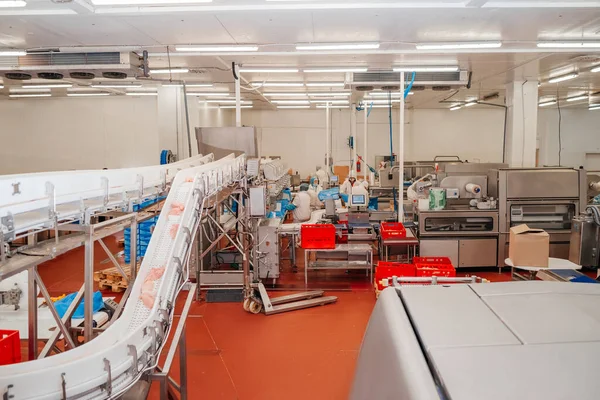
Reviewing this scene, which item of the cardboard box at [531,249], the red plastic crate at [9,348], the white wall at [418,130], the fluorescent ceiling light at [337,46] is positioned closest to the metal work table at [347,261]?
the cardboard box at [531,249]

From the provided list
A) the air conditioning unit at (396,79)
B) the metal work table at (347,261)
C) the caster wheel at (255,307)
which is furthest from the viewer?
the air conditioning unit at (396,79)

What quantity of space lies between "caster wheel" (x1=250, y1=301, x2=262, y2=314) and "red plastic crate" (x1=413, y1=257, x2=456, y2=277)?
7.37 ft

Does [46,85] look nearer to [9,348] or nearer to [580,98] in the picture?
[9,348]

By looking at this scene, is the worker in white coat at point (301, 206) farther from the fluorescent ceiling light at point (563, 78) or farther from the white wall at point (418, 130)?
the white wall at point (418, 130)

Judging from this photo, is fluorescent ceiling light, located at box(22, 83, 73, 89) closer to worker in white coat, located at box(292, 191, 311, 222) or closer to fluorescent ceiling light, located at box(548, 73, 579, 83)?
worker in white coat, located at box(292, 191, 311, 222)

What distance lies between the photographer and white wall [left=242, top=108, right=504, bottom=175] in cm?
1677

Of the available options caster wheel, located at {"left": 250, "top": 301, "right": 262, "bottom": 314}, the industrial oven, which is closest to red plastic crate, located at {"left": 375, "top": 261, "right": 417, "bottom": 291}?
caster wheel, located at {"left": 250, "top": 301, "right": 262, "bottom": 314}

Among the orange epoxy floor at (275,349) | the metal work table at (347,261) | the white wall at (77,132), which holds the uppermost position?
the white wall at (77,132)

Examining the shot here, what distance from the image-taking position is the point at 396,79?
8.03 m

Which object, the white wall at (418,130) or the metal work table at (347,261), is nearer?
the metal work table at (347,261)

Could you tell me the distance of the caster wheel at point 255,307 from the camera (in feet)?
19.1

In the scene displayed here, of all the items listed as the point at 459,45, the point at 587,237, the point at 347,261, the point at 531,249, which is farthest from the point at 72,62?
the point at 587,237

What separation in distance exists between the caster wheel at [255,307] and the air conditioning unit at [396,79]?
4442mm

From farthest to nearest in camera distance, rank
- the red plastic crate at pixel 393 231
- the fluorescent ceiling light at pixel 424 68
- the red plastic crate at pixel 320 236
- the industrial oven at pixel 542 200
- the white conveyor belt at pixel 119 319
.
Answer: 1. the fluorescent ceiling light at pixel 424 68
2. the industrial oven at pixel 542 200
3. the red plastic crate at pixel 393 231
4. the red plastic crate at pixel 320 236
5. the white conveyor belt at pixel 119 319
